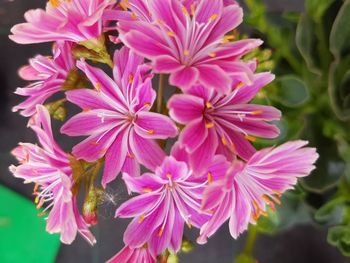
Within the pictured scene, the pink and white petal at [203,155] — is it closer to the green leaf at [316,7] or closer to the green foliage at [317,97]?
the green foliage at [317,97]

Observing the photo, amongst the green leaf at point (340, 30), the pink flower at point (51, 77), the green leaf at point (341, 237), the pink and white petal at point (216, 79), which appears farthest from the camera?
the green leaf at point (341, 237)

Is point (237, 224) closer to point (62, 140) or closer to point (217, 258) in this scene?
point (62, 140)

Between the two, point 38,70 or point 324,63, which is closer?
point 38,70

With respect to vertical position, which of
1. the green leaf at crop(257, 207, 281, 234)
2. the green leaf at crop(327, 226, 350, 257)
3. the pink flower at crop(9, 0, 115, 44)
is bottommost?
the green leaf at crop(327, 226, 350, 257)

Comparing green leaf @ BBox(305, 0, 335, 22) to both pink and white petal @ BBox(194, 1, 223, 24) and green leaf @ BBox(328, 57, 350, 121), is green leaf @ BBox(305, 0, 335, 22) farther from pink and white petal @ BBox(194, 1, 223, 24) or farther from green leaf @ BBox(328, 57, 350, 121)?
pink and white petal @ BBox(194, 1, 223, 24)

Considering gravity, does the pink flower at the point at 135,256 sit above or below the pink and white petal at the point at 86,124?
below

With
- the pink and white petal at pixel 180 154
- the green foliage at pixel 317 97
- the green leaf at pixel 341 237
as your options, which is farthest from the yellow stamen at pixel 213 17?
the green leaf at pixel 341 237

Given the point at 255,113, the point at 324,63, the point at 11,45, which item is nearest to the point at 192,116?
the point at 255,113

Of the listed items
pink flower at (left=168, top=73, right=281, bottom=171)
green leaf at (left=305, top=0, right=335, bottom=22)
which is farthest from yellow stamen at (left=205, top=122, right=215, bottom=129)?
green leaf at (left=305, top=0, right=335, bottom=22)
